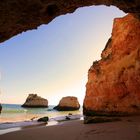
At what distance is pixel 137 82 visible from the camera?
19.8m

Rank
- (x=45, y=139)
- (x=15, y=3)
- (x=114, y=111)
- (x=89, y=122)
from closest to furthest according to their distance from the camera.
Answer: (x=15, y=3) → (x=45, y=139) → (x=89, y=122) → (x=114, y=111)

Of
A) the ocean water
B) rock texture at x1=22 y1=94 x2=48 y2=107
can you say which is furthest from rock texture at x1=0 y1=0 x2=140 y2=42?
rock texture at x1=22 y1=94 x2=48 y2=107

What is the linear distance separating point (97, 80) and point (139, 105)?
9.40m

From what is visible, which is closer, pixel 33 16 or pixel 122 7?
pixel 33 16

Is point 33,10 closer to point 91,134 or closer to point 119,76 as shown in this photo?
point 91,134

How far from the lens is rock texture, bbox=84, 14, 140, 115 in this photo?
20156mm

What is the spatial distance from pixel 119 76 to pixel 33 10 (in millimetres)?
15319

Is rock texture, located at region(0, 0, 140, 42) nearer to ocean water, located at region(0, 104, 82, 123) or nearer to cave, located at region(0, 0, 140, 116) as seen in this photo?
cave, located at region(0, 0, 140, 116)

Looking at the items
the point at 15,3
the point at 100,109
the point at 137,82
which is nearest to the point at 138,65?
the point at 137,82

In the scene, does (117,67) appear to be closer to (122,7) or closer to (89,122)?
(89,122)

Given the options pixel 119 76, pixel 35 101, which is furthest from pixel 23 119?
pixel 35 101

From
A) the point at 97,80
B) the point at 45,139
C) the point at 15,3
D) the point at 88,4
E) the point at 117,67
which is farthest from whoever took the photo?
the point at 97,80

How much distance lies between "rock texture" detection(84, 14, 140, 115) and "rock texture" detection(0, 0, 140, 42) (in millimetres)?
10288

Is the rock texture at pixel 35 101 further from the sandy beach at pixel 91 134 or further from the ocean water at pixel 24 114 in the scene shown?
the sandy beach at pixel 91 134
